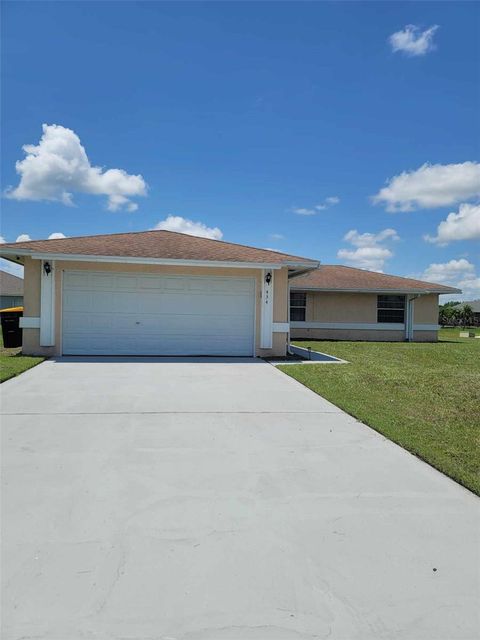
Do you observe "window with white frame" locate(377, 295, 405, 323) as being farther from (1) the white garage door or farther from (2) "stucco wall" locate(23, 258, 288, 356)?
(1) the white garage door

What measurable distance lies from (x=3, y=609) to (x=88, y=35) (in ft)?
39.1

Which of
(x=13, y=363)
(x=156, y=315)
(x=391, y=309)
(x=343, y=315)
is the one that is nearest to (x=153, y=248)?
(x=156, y=315)

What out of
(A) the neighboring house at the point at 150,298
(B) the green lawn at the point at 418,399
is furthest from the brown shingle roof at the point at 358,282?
(B) the green lawn at the point at 418,399

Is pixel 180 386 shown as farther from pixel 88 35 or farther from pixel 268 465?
pixel 88 35

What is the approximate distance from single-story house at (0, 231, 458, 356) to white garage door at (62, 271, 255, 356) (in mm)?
28

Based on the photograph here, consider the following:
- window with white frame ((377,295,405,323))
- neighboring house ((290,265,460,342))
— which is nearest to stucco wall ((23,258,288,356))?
neighboring house ((290,265,460,342))

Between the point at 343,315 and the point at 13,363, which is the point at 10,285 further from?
the point at 13,363

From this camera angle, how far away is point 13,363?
399 inches

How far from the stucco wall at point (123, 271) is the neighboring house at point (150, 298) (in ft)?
0.09

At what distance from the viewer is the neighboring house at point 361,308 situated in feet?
70.9

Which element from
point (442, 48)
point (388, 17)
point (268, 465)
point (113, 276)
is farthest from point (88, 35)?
point (268, 465)

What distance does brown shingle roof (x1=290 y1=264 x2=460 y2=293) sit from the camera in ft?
69.6

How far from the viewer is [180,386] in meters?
8.18

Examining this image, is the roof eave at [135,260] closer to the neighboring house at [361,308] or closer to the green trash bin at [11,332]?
the green trash bin at [11,332]
